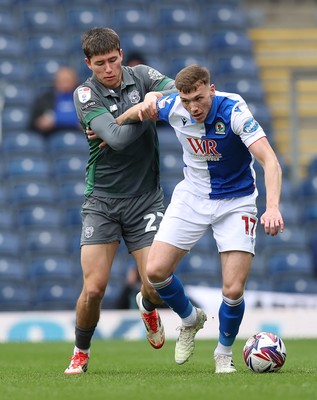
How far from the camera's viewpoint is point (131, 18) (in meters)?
19.5

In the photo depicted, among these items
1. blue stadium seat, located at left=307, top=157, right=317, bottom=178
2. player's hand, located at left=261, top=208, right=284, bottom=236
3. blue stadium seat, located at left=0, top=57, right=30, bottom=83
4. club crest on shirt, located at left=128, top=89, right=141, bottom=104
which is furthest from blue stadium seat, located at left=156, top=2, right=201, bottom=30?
player's hand, located at left=261, top=208, right=284, bottom=236

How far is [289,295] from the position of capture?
15633 mm

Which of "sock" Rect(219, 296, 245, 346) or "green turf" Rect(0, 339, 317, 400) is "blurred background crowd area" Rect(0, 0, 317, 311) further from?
"sock" Rect(219, 296, 245, 346)

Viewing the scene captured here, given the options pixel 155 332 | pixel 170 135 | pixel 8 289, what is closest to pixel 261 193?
pixel 170 135

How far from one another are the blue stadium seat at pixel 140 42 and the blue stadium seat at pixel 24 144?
2.57m

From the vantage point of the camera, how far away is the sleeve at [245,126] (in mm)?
7625

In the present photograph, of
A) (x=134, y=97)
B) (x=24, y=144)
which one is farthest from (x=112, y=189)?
(x=24, y=144)

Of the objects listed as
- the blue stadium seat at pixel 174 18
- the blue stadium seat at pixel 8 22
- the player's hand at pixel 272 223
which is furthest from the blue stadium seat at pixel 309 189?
the player's hand at pixel 272 223

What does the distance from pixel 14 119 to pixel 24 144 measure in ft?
2.02

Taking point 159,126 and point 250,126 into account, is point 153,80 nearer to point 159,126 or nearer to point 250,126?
point 250,126

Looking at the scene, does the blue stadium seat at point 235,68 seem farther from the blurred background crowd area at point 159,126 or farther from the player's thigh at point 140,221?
the player's thigh at point 140,221

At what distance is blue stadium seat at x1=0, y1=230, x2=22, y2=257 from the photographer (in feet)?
52.2

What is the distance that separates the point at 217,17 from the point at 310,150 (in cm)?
289

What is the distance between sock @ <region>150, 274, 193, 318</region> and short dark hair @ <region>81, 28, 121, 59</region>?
1.65 m
